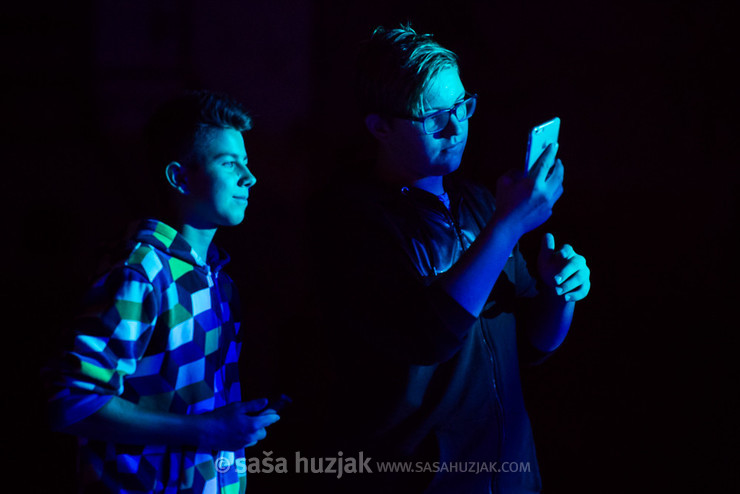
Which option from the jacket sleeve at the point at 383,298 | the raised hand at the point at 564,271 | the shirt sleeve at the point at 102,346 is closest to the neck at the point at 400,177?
the jacket sleeve at the point at 383,298

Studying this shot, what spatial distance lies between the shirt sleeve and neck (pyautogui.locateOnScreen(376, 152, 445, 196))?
447mm

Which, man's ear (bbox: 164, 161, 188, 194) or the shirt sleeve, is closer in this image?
the shirt sleeve

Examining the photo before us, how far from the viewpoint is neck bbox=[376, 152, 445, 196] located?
1.19m

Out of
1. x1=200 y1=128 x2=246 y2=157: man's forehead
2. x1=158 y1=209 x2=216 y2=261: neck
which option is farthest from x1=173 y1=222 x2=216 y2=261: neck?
x1=200 y1=128 x2=246 y2=157: man's forehead

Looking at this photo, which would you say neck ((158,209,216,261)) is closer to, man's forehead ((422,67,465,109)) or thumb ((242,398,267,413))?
thumb ((242,398,267,413))

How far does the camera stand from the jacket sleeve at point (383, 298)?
102 centimetres

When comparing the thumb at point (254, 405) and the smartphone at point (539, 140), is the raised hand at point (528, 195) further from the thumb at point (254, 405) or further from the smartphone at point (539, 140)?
the thumb at point (254, 405)

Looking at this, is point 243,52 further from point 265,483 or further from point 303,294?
point 265,483

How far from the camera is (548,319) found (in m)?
1.24

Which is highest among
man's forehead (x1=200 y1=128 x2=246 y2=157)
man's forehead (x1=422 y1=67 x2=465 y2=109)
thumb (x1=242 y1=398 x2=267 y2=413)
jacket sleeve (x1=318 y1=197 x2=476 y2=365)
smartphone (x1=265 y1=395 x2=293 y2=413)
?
man's forehead (x1=422 y1=67 x2=465 y2=109)

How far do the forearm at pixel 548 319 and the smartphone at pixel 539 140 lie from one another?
0.85 ft

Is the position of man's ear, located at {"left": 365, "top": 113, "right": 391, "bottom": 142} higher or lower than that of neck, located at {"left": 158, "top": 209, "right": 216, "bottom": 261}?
higher

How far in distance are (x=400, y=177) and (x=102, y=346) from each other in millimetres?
558

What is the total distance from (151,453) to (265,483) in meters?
1.13
